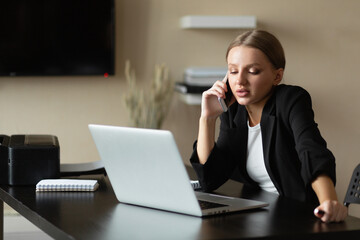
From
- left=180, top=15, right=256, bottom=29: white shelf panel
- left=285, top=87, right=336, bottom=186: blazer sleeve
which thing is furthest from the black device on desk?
left=180, top=15, right=256, bottom=29: white shelf panel

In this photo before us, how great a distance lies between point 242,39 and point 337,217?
29.6 inches

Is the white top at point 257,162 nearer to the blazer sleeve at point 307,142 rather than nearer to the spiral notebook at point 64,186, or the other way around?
the blazer sleeve at point 307,142

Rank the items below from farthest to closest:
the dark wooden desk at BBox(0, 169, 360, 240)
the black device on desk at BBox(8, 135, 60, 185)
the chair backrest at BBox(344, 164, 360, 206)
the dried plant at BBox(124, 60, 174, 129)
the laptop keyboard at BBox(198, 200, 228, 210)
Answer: the dried plant at BBox(124, 60, 174, 129) → the chair backrest at BBox(344, 164, 360, 206) → the black device on desk at BBox(8, 135, 60, 185) → the laptop keyboard at BBox(198, 200, 228, 210) → the dark wooden desk at BBox(0, 169, 360, 240)

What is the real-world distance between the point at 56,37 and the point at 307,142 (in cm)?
237

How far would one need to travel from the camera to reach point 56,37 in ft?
13.0

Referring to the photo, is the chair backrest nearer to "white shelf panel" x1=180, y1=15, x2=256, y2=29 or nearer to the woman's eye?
the woman's eye

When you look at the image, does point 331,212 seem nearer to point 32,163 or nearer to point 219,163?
point 219,163

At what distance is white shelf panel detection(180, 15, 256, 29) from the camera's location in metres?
4.08

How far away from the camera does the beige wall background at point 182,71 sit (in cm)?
408

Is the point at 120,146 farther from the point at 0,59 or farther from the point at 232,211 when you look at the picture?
the point at 0,59

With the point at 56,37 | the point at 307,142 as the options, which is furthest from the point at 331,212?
the point at 56,37

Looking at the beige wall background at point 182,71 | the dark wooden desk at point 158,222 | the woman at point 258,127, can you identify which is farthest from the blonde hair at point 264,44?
the beige wall background at point 182,71

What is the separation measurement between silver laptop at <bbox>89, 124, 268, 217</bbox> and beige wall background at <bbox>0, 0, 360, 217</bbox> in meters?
2.27

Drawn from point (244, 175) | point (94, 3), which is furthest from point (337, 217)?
point (94, 3)
